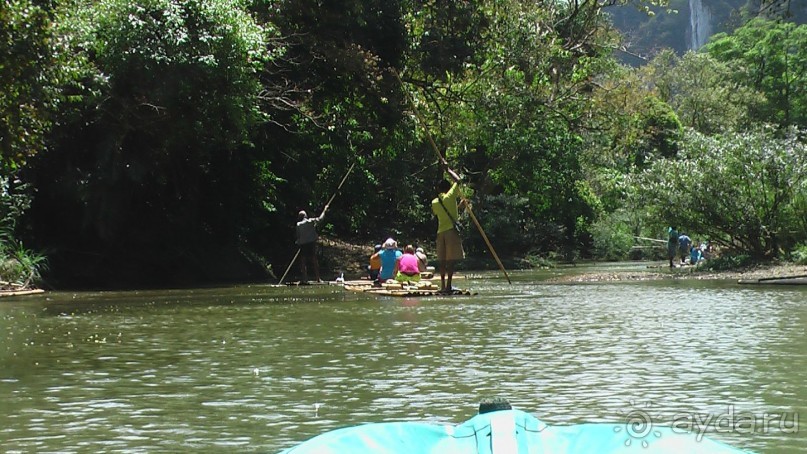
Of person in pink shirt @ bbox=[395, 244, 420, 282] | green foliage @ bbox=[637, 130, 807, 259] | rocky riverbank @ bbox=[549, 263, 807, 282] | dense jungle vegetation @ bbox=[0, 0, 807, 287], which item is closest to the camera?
person in pink shirt @ bbox=[395, 244, 420, 282]

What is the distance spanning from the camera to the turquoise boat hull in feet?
12.8

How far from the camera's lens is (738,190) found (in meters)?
27.1

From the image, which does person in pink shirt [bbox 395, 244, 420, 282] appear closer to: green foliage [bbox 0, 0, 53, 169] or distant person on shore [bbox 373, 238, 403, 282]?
distant person on shore [bbox 373, 238, 403, 282]

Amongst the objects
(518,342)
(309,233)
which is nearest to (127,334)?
(518,342)

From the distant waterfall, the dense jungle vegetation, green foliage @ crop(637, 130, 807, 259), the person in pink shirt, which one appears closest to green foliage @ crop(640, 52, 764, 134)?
the dense jungle vegetation

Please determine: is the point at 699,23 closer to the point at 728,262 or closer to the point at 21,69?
the point at 728,262

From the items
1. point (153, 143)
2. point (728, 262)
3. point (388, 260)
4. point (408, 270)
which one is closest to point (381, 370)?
point (408, 270)

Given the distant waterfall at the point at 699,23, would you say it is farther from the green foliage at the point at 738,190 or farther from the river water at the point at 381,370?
the river water at the point at 381,370

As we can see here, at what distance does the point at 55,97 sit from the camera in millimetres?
17531

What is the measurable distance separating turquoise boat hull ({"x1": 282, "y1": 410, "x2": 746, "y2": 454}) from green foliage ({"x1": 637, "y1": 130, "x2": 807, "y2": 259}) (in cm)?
2341

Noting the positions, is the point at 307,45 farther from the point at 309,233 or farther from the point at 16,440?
the point at 16,440

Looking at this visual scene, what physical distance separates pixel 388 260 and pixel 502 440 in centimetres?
2011

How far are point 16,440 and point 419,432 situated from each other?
3.60 m

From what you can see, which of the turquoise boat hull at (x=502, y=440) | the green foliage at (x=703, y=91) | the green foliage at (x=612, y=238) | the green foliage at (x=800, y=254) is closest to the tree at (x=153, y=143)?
the green foliage at (x=800, y=254)
